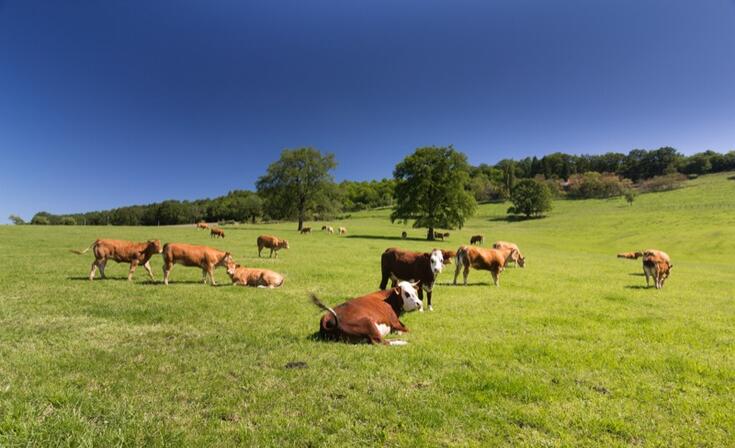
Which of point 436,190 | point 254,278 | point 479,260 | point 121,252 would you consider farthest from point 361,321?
point 436,190

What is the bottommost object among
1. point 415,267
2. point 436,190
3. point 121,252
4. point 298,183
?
point 415,267

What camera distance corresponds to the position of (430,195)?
45750mm

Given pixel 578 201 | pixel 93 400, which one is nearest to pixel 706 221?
pixel 578 201

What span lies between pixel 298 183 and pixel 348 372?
5290cm

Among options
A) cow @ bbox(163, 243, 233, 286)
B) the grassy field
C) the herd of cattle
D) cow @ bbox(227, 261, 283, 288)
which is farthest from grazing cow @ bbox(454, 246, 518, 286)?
cow @ bbox(163, 243, 233, 286)

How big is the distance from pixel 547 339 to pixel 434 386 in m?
3.50

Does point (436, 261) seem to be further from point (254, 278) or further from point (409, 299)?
point (254, 278)

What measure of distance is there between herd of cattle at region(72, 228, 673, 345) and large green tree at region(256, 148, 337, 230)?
42440 mm

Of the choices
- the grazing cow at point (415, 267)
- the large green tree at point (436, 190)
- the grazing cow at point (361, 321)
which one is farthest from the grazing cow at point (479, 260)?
the large green tree at point (436, 190)

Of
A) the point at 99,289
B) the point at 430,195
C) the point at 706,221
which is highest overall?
the point at 430,195

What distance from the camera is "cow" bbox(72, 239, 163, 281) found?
13.1 m

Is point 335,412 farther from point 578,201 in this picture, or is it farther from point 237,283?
point 578,201

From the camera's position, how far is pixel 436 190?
4534 cm

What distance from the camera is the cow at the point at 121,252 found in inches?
515
